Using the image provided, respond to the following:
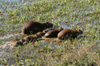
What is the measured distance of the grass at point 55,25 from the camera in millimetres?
5312

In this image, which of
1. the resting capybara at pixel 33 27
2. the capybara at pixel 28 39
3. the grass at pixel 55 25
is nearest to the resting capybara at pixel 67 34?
the grass at pixel 55 25

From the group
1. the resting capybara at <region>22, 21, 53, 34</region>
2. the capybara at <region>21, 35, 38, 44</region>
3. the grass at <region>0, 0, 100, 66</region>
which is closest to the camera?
the grass at <region>0, 0, 100, 66</region>

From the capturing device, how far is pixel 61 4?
1112 cm

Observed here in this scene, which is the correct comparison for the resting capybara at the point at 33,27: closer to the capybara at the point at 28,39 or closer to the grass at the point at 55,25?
the grass at the point at 55,25

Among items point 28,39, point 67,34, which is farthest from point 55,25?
point 28,39

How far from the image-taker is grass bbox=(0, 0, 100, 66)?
5312 millimetres

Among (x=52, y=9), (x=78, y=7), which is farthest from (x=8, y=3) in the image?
(x=78, y=7)

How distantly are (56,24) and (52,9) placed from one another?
2.25m

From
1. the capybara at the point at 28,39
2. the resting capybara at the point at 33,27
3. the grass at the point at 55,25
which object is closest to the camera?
the grass at the point at 55,25

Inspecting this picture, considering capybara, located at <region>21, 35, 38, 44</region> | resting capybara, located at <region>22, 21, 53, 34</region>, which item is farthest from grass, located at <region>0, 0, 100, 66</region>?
resting capybara, located at <region>22, 21, 53, 34</region>

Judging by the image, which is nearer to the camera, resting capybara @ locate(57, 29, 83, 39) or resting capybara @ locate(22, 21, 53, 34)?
resting capybara @ locate(57, 29, 83, 39)

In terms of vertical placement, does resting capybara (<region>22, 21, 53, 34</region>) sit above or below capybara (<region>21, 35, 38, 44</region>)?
above

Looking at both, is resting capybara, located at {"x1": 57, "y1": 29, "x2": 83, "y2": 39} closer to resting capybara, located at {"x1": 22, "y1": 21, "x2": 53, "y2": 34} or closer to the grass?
the grass

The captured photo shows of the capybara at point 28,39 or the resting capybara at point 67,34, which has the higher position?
the resting capybara at point 67,34
